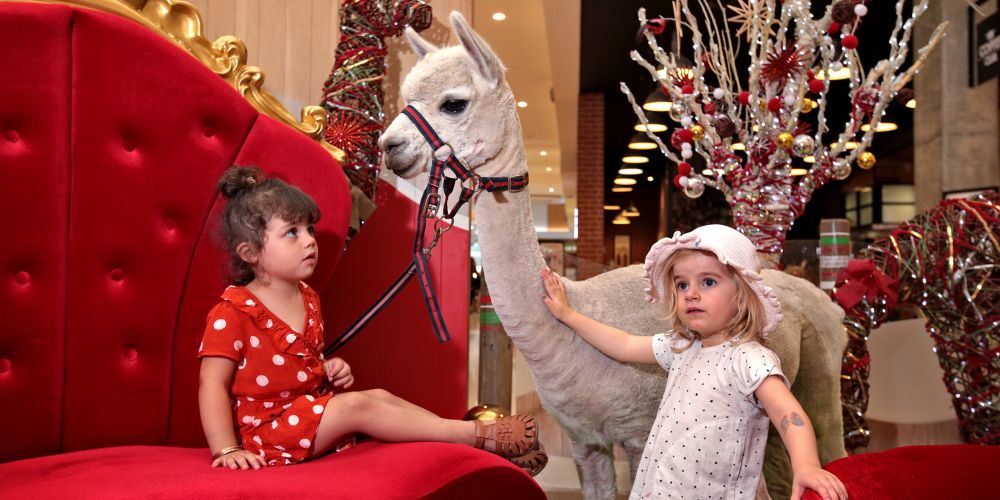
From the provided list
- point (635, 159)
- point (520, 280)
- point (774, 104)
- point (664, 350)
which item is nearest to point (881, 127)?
point (774, 104)

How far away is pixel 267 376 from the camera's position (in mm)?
1739

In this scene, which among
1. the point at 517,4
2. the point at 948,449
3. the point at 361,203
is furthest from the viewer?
the point at 517,4

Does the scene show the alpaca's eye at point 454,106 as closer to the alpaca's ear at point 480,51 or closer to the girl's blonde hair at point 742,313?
the alpaca's ear at point 480,51

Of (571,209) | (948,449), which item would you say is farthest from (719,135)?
(571,209)

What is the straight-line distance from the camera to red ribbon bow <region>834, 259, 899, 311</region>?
2.40 m

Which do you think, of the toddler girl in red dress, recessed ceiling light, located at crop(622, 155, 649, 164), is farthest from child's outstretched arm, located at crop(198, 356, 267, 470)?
recessed ceiling light, located at crop(622, 155, 649, 164)

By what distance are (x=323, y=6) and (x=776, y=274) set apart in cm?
182

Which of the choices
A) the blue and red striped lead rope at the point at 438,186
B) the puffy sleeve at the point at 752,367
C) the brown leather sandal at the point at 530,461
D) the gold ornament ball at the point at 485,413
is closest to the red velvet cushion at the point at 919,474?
the puffy sleeve at the point at 752,367

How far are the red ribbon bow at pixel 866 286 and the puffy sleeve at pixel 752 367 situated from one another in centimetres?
98

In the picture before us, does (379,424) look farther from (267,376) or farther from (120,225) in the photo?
(120,225)

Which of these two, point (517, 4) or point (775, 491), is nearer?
point (775, 491)

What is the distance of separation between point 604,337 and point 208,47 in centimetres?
134

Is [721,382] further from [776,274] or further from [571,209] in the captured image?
[571,209]

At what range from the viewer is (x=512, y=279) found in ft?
6.02
